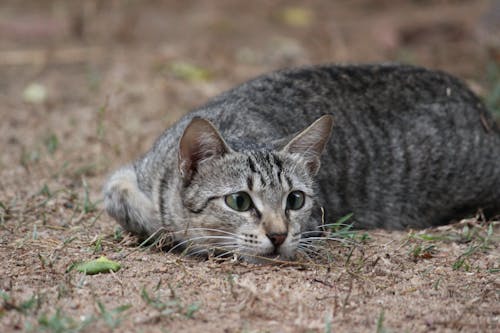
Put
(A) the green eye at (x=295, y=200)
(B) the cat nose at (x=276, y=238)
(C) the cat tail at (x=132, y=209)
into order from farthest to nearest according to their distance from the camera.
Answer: (C) the cat tail at (x=132, y=209) < (A) the green eye at (x=295, y=200) < (B) the cat nose at (x=276, y=238)

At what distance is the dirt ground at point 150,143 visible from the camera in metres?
3.93

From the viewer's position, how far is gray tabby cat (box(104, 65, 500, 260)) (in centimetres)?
461

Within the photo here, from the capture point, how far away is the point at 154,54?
375 inches

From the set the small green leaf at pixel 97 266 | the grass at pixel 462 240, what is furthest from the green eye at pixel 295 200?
the small green leaf at pixel 97 266

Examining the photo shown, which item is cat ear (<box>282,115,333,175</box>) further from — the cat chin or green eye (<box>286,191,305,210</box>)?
the cat chin

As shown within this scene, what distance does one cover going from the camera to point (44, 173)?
6.47 meters

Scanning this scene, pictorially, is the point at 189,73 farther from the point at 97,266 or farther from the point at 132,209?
the point at 97,266

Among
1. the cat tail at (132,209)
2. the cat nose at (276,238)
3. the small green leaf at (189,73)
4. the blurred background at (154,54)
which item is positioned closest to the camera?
the cat nose at (276,238)

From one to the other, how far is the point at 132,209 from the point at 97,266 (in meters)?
0.77

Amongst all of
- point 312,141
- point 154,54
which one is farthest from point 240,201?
point 154,54

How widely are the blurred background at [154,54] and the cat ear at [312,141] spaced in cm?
221

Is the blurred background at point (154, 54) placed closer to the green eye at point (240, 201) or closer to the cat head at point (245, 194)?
the cat head at point (245, 194)

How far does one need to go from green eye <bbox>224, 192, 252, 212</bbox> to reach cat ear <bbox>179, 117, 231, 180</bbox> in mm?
302

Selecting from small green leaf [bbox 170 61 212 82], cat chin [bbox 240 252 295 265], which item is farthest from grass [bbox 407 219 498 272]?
small green leaf [bbox 170 61 212 82]
